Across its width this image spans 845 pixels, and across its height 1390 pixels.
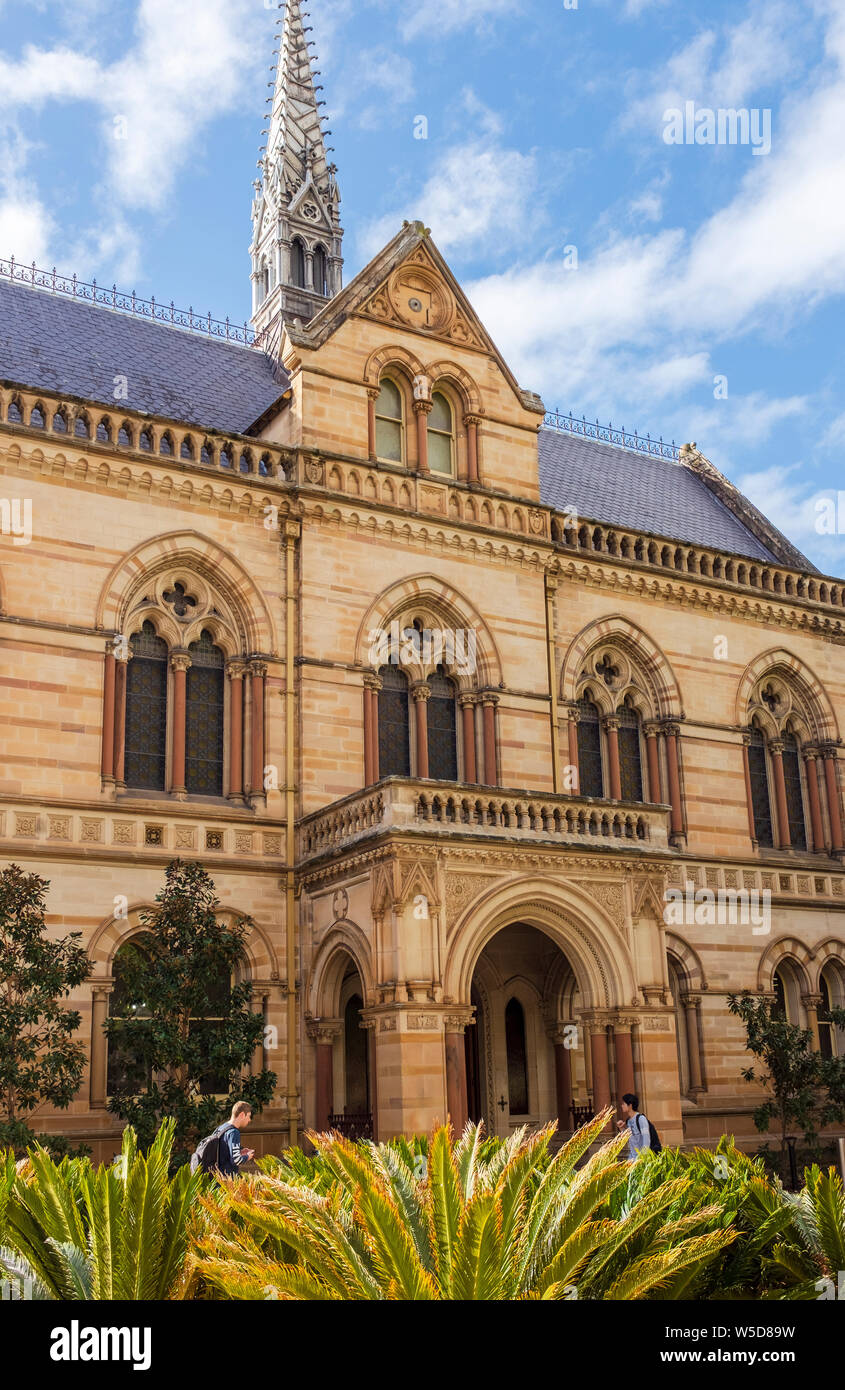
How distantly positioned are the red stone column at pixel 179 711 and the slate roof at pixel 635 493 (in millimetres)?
10702

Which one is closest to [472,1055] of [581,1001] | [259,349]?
[581,1001]

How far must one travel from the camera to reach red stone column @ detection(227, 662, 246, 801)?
71.8 ft

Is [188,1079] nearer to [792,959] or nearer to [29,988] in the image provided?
[29,988]

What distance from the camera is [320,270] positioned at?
35.8 metres

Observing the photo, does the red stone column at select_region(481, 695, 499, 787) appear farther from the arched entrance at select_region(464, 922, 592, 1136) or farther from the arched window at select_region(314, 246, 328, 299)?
the arched window at select_region(314, 246, 328, 299)

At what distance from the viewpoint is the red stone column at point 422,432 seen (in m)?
25.2

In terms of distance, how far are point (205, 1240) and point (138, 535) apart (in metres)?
16.8

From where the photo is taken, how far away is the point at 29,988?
57.6 ft

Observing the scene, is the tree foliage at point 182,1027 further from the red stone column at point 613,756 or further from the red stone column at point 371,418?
the red stone column at point 613,756

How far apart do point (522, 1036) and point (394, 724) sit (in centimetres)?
609

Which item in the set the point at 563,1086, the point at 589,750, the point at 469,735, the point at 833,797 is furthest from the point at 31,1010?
the point at 833,797

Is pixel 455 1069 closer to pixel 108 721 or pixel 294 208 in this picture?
pixel 108 721
